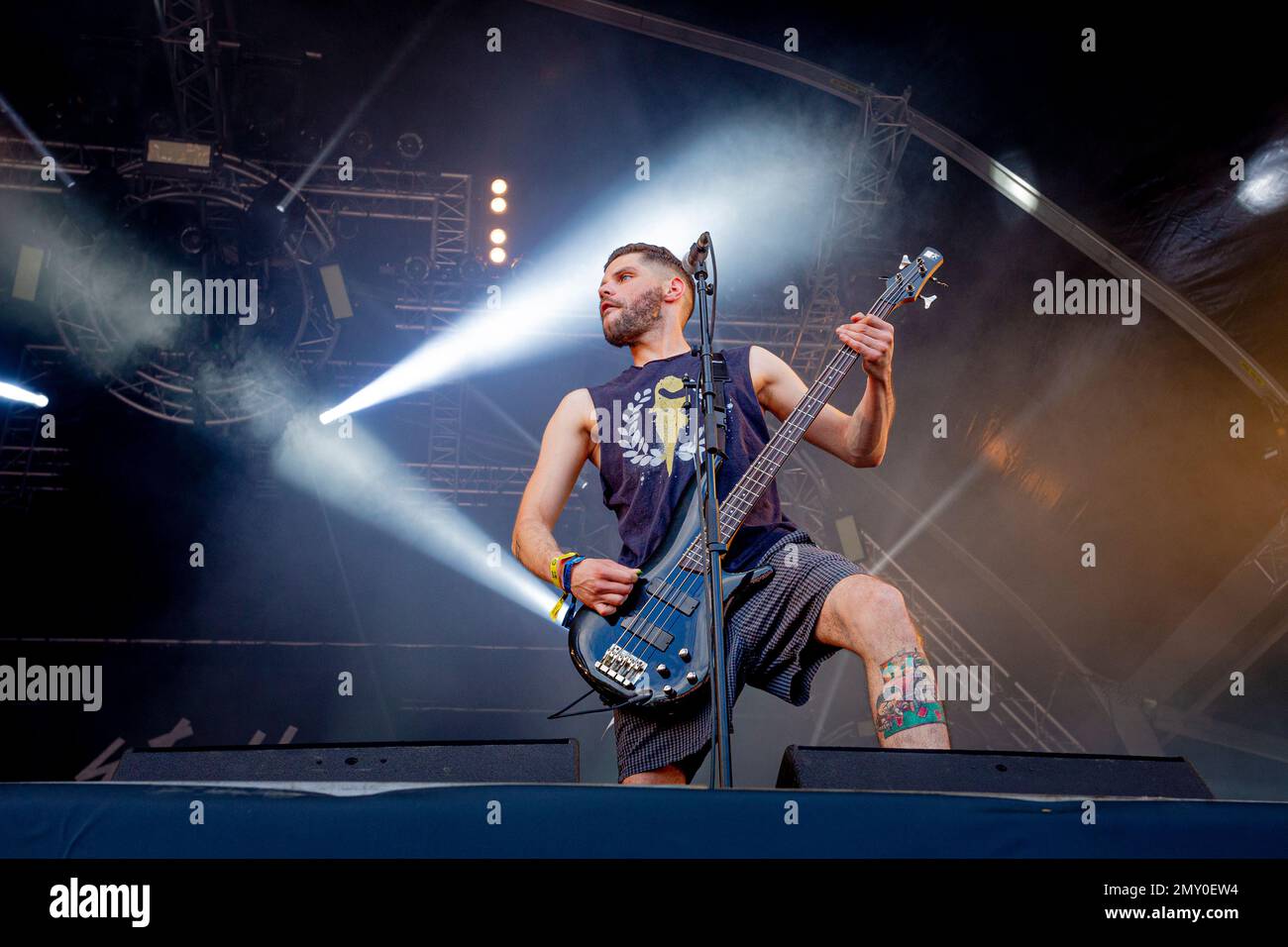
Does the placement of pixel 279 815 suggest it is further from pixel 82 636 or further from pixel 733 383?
pixel 82 636

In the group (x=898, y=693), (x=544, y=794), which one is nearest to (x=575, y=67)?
(x=898, y=693)

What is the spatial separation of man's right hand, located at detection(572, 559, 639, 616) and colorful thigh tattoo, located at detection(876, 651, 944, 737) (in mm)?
666

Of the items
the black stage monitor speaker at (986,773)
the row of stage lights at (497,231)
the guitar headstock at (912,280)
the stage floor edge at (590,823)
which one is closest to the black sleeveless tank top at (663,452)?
the guitar headstock at (912,280)

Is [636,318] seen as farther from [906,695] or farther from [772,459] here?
[906,695]

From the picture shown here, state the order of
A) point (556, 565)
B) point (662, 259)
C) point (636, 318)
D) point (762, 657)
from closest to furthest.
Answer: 1. point (762, 657)
2. point (556, 565)
3. point (636, 318)
4. point (662, 259)

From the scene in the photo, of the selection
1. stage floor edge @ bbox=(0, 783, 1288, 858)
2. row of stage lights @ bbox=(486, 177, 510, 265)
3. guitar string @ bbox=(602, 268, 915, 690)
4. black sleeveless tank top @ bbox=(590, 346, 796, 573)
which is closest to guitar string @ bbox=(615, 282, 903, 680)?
guitar string @ bbox=(602, 268, 915, 690)

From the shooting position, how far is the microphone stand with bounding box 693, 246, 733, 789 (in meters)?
1.99

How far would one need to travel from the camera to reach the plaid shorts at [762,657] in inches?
105

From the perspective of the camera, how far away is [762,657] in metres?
2.71

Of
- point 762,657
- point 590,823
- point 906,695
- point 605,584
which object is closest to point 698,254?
point 605,584

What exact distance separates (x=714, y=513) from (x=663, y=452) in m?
0.81

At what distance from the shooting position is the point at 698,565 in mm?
2678

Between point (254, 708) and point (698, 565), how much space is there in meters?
5.37

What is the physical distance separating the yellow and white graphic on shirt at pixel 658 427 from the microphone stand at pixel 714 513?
488mm
